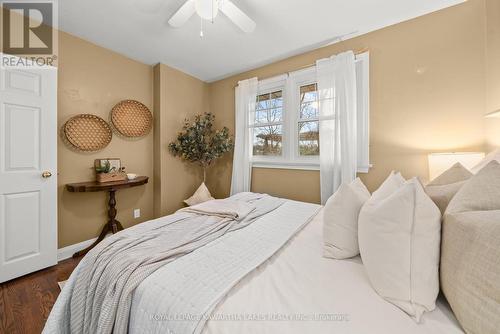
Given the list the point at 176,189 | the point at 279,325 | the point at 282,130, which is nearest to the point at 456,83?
the point at 282,130

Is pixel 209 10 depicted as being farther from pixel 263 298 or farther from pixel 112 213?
pixel 112 213

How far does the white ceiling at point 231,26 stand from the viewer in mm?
1813

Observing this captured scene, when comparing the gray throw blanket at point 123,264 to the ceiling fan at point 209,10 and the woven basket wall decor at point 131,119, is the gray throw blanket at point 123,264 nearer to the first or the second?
the ceiling fan at point 209,10

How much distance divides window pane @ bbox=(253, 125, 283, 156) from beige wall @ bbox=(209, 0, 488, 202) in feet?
3.75

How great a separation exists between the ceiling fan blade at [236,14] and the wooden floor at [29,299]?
8.97 ft

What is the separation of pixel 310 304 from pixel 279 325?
5.7 inches

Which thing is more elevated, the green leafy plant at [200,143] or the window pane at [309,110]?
the window pane at [309,110]

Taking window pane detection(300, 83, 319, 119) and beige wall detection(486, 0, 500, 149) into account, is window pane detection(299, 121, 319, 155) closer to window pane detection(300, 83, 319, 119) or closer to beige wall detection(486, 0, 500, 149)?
window pane detection(300, 83, 319, 119)

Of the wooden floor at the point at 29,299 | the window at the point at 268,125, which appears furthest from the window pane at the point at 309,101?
the wooden floor at the point at 29,299

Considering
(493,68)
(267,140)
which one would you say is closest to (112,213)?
(267,140)

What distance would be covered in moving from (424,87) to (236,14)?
194 centimetres

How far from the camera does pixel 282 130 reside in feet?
9.33

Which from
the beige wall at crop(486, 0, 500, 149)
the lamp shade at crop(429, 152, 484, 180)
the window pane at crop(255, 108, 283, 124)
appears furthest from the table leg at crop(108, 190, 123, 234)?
the beige wall at crop(486, 0, 500, 149)

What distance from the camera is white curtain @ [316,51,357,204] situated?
7.19 feet
